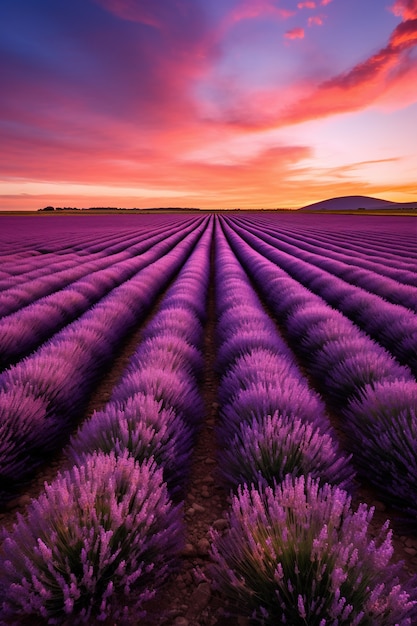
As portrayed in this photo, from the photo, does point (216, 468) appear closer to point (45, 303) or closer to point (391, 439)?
point (391, 439)

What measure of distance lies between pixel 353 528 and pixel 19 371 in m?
2.52

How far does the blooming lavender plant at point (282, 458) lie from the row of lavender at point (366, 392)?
0.30m

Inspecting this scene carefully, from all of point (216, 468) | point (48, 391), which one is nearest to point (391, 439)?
point (216, 468)

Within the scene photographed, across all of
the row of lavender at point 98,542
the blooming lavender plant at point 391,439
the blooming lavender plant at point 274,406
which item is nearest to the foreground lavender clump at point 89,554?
the row of lavender at point 98,542

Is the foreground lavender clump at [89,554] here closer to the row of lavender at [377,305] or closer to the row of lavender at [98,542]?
the row of lavender at [98,542]

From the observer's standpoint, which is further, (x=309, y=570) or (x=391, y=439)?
(x=391, y=439)

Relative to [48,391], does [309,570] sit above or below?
above

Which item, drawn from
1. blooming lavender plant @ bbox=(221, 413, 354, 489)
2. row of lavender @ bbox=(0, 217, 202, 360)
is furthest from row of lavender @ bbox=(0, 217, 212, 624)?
row of lavender @ bbox=(0, 217, 202, 360)

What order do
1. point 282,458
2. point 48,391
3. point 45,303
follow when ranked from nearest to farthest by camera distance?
point 282,458, point 48,391, point 45,303

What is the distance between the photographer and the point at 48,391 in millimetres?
2830

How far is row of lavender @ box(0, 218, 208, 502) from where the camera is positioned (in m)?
2.36

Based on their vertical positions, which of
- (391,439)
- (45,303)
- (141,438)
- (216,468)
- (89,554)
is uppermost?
(89,554)

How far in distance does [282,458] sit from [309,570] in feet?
2.48

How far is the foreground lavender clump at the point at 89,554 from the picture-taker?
1216 mm
